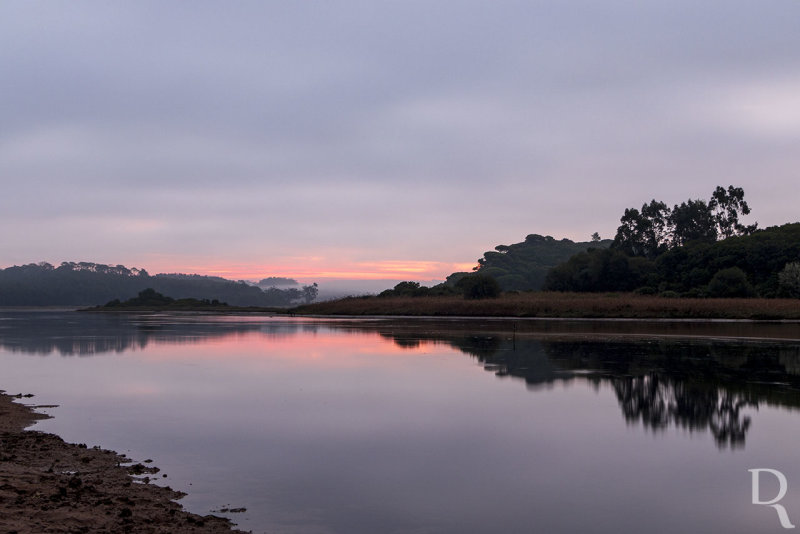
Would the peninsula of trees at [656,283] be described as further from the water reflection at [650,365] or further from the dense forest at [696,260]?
the water reflection at [650,365]

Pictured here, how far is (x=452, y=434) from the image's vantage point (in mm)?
13680

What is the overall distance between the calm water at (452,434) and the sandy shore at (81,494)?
1.51 feet

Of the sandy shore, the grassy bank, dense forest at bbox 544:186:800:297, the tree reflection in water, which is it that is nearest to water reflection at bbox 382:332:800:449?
the tree reflection in water

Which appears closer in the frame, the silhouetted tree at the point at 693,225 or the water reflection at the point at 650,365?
the water reflection at the point at 650,365

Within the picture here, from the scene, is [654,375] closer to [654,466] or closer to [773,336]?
[654,466]

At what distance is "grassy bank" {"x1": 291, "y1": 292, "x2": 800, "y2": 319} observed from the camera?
202 ft

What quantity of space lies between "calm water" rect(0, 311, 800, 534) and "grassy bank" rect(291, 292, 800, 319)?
3638 centimetres

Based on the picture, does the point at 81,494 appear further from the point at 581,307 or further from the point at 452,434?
the point at 581,307

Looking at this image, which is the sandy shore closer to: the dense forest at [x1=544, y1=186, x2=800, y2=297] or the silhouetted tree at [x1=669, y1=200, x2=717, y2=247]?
the dense forest at [x1=544, y1=186, x2=800, y2=297]

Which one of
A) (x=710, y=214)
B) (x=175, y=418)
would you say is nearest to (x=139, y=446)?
(x=175, y=418)

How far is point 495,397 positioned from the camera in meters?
18.1

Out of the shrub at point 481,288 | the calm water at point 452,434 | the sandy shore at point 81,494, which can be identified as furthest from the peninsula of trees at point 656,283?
the sandy shore at point 81,494

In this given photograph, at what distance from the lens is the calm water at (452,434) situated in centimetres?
898

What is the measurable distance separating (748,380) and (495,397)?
8.48m
